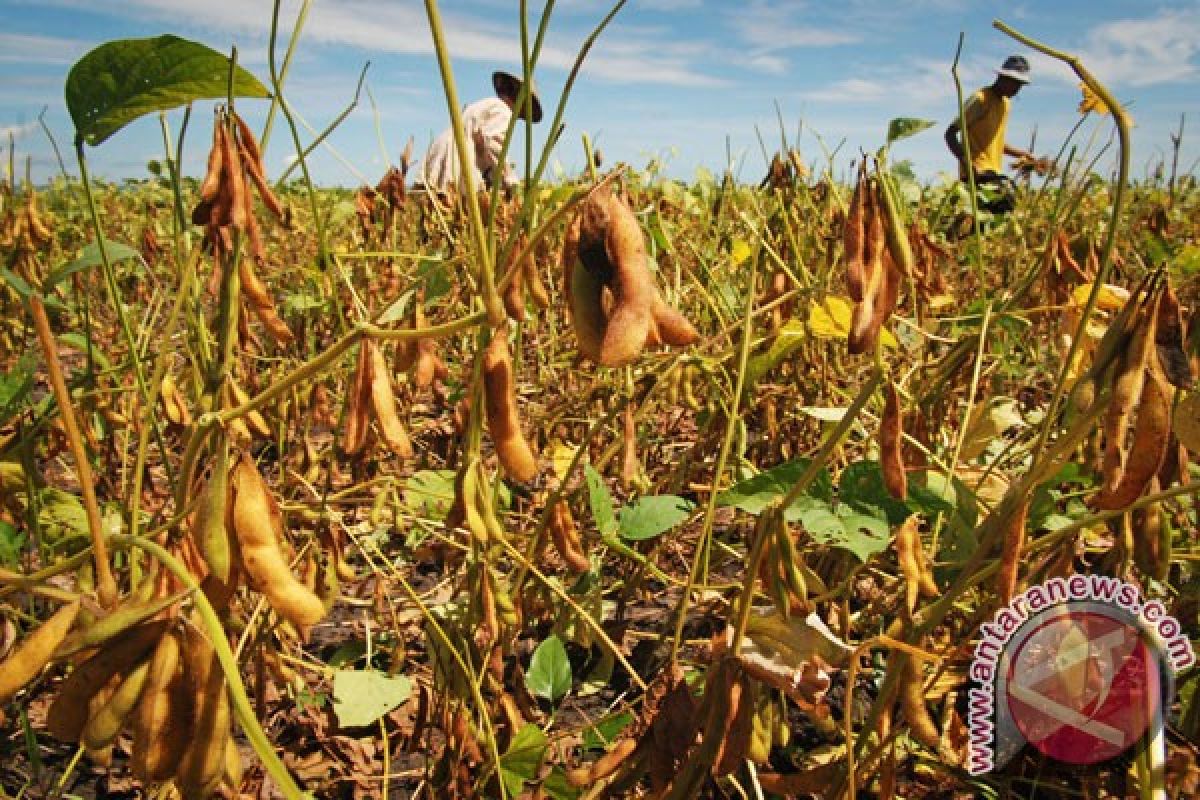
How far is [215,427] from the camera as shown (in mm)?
564

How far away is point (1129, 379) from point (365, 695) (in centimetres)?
84

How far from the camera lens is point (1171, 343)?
2.07ft

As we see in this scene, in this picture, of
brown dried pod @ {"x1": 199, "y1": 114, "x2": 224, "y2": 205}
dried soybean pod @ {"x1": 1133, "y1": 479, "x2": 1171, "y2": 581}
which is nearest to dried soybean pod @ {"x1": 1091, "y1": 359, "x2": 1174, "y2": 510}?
dried soybean pod @ {"x1": 1133, "y1": 479, "x2": 1171, "y2": 581}

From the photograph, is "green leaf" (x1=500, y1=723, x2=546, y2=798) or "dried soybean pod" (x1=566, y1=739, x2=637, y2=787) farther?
"green leaf" (x1=500, y1=723, x2=546, y2=798)

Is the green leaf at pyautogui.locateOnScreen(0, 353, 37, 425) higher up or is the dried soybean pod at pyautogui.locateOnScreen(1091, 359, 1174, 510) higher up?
the dried soybean pod at pyautogui.locateOnScreen(1091, 359, 1174, 510)

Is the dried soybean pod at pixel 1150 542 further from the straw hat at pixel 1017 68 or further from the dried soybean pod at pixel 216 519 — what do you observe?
the straw hat at pixel 1017 68

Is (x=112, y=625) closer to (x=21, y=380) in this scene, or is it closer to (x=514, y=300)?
(x=514, y=300)

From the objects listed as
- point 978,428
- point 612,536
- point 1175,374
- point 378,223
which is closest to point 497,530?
point 612,536

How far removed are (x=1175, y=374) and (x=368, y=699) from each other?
0.86 meters

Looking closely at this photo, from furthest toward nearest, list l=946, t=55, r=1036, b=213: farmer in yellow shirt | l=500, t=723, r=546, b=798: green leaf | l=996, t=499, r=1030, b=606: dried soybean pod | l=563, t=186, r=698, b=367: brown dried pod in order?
l=946, t=55, r=1036, b=213: farmer in yellow shirt
l=500, t=723, r=546, b=798: green leaf
l=996, t=499, r=1030, b=606: dried soybean pod
l=563, t=186, r=698, b=367: brown dried pod

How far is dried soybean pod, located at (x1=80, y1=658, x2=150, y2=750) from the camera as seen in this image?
1.68 feet

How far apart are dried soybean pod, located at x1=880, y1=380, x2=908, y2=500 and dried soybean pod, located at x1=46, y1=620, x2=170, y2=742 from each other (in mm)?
549

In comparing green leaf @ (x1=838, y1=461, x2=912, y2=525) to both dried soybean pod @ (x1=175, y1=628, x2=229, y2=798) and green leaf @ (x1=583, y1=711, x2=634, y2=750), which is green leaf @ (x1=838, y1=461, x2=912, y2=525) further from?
dried soybean pod @ (x1=175, y1=628, x2=229, y2=798)

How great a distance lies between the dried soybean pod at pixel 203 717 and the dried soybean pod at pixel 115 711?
0.09 ft
